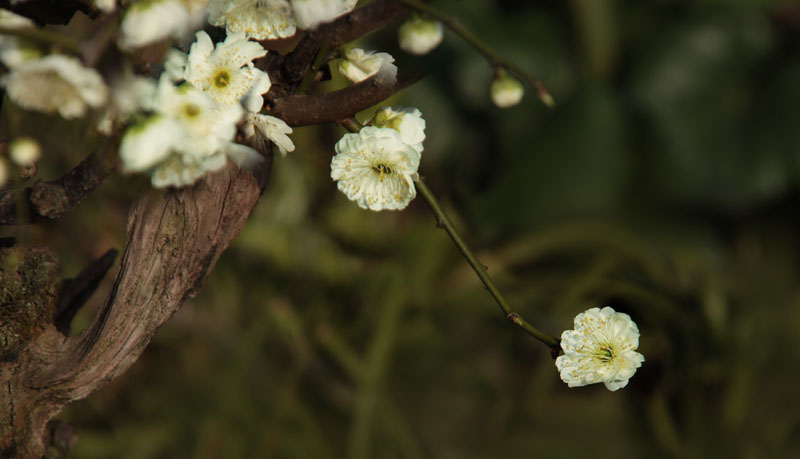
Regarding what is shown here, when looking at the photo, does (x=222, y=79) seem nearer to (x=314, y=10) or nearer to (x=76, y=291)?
(x=314, y=10)

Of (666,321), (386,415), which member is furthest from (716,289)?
(386,415)

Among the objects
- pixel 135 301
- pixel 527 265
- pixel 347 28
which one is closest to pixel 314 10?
pixel 347 28

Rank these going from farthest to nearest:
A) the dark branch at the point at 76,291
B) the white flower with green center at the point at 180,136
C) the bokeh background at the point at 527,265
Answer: the bokeh background at the point at 527,265 → the dark branch at the point at 76,291 → the white flower with green center at the point at 180,136

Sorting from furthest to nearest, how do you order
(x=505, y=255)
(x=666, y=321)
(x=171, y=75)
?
(x=505, y=255), (x=666, y=321), (x=171, y=75)

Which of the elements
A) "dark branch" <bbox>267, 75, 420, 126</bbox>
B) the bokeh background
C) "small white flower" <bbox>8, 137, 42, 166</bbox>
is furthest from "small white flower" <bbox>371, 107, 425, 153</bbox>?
the bokeh background

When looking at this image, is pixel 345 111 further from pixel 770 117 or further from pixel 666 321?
pixel 770 117

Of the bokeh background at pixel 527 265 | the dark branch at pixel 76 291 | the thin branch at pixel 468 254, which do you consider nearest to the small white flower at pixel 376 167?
the thin branch at pixel 468 254

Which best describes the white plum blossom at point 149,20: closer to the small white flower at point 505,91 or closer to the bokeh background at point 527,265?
the small white flower at point 505,91

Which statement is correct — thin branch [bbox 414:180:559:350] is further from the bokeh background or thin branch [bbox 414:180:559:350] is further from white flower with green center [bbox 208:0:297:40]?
the bokeh background
